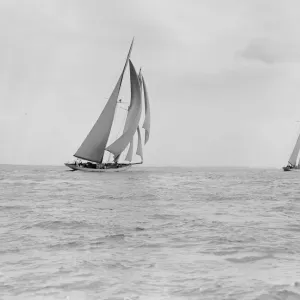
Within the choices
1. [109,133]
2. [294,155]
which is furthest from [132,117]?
[294,155]

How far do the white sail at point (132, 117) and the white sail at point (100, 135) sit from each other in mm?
2466

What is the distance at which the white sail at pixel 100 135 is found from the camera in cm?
6875

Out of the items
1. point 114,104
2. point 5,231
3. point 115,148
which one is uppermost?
point 114,104

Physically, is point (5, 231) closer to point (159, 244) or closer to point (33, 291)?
point (159, 244)

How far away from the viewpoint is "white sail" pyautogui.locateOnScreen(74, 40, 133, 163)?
68750 millimetres

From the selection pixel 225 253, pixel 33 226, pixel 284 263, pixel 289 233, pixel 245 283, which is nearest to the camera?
pixel 245 283

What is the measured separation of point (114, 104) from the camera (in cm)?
6988

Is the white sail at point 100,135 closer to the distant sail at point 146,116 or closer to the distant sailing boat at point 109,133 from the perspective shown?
the distant sailing boat at point 109,133

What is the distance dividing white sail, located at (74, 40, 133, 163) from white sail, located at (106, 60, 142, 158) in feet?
8.09

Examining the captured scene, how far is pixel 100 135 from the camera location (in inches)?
2714

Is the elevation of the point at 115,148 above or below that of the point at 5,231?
above

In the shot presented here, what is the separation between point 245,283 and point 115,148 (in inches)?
2580

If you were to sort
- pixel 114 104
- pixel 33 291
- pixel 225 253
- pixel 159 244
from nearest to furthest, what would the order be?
pixel 33 291, pixel 225 253, pixel 159 244, pixel 114 104

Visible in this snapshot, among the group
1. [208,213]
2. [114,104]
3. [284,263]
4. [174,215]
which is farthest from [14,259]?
[114,104]
